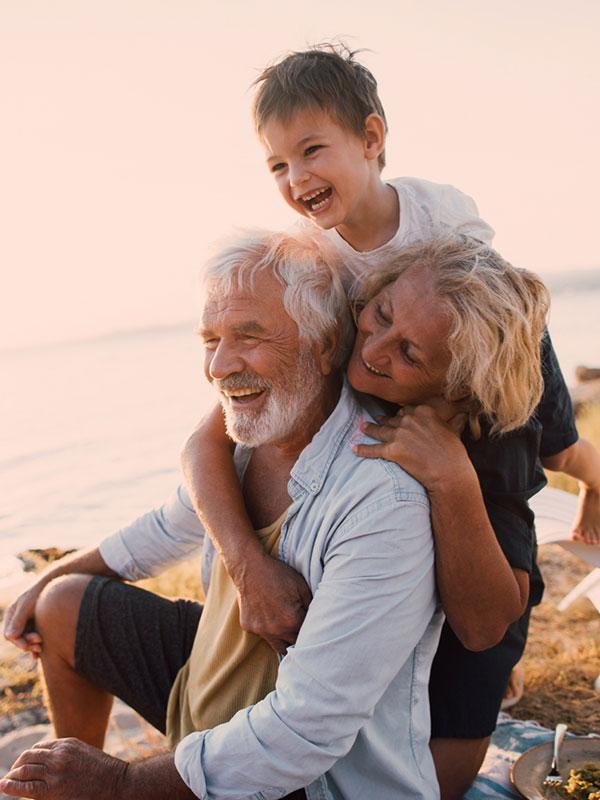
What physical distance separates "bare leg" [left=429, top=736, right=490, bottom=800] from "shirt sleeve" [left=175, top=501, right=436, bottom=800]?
2.42 feet

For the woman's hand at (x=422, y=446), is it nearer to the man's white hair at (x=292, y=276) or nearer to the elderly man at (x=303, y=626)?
the elderly man at (x=303, y=626)

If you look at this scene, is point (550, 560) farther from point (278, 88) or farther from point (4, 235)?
point (4, 235)

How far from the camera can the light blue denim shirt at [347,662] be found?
2055 mm

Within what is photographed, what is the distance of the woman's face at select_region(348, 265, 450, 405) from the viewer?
229cm

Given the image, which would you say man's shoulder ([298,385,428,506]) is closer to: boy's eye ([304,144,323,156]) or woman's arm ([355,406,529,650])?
woman's arm ([355,406,529,650])

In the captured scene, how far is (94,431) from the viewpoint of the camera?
1575cm

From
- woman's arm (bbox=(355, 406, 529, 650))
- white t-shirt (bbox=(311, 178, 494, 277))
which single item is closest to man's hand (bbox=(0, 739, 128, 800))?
woman's arm (bbox=(355, 406, 529, 650))

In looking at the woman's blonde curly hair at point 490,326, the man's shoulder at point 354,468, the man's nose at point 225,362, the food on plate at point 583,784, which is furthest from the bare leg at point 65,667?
the food on plate at point 583,784

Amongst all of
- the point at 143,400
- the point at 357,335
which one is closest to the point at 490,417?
the point at 357,335

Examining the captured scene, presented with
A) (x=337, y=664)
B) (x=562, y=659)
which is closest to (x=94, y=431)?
(x=562, y=659)

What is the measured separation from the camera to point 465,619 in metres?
2.23

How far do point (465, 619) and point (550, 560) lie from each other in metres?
3.94

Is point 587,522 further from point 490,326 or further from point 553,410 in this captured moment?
point 490,326

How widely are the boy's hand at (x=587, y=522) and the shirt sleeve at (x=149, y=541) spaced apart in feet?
5.63
